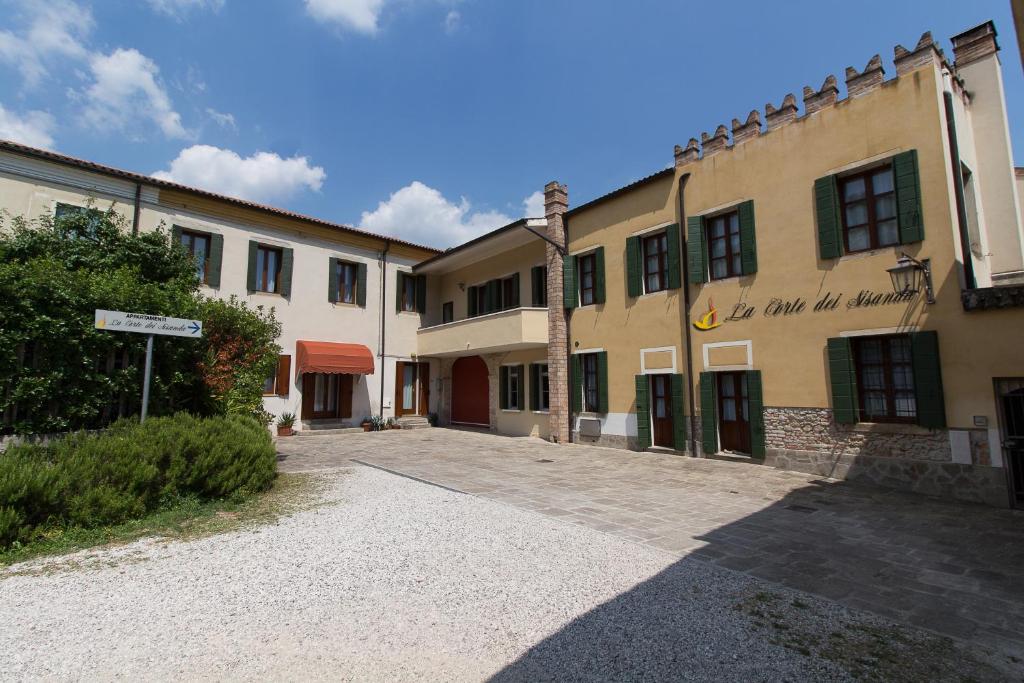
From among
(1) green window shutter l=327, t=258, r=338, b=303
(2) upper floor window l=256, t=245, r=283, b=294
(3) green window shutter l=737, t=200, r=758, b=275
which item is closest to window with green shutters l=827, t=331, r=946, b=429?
(3) green window shutter l=737, t=200, r=758, b=275

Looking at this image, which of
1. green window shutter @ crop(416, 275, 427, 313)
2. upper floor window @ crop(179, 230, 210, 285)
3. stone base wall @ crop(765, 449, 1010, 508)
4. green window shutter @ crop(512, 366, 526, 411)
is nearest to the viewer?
stone base wall @ crop(765, 449, 1010, 508)

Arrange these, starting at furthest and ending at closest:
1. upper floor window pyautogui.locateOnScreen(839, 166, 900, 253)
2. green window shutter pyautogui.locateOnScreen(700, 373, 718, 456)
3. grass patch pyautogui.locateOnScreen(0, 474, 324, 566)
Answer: green window shutter pyautogui.locateOnScreen(700, 373, 718, 456), upper floor window pyautogui.locateOnScreen(839, 166, 900, 253), grass patch pyautogui.locateOnScreen(0, 474, 324, 566)

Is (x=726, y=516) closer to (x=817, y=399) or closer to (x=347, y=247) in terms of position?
(x=817, y=399)

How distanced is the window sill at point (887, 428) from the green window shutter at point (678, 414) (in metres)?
3.61

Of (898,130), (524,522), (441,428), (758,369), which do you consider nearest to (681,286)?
(758,369)

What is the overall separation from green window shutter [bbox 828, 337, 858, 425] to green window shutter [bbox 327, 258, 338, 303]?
52.9 ft

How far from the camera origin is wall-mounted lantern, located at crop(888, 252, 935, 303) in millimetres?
8797

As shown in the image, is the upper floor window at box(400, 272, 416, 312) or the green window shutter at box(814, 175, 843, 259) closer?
the green window shutter at box(814, 175, 843, 259)

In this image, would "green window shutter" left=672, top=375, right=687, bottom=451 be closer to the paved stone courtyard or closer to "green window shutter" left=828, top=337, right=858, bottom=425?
the paved stone courtyard

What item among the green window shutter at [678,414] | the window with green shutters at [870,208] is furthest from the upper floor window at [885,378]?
the green window shutter at [678,414]

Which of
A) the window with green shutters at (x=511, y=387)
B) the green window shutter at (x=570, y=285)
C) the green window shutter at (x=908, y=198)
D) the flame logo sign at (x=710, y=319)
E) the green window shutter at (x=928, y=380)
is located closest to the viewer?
the green window shutter at (x=928, y=380)

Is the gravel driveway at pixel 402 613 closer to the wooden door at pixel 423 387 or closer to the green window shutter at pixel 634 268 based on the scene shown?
the green window shutter at pixel 634 268

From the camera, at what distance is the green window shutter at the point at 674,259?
1288 centimetres

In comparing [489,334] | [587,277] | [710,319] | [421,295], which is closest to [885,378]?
[710,319]
